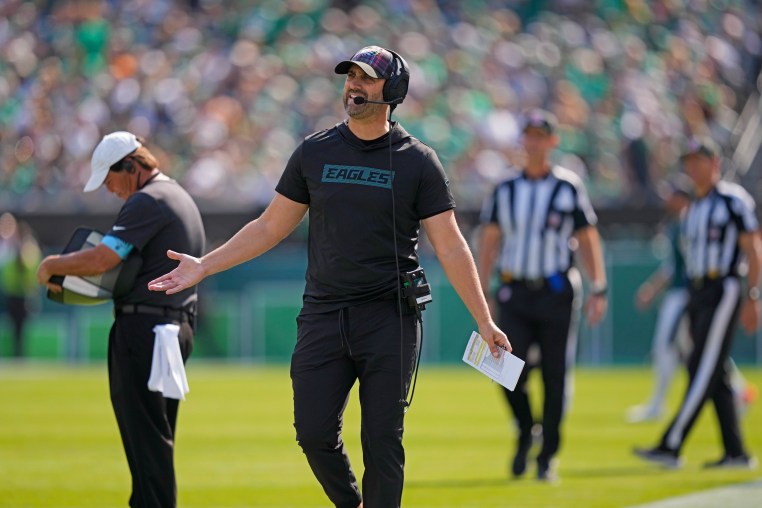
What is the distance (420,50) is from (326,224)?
1991 centimetres

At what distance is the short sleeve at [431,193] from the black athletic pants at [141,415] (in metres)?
1.62

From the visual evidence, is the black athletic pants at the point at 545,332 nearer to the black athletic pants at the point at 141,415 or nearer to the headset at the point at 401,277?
the black athletic pants at the point at 141,415

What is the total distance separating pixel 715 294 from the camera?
10516 mm

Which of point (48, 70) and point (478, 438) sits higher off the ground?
point (48, 70)

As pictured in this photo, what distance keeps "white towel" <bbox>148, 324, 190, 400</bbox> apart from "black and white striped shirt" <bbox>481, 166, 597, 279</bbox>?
11.5 ft

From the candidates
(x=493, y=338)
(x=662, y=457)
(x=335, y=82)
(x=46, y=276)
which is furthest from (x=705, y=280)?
(x=335, y=82)

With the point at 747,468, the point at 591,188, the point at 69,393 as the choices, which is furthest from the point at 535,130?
the point at 591,188

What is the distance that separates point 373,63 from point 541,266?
13.2 ft

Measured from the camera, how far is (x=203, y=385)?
19.1 m

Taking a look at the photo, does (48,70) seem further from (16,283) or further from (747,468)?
(747,468)

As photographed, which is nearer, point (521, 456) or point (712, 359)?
point (521, 456)

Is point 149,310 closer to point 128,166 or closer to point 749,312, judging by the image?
point 128,166

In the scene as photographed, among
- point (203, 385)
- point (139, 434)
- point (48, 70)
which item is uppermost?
point (48, 70)

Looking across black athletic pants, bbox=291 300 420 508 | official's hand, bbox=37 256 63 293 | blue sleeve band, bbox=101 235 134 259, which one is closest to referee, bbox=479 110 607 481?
blue sleeve band, bbox=101 235 134 259
